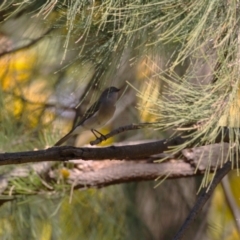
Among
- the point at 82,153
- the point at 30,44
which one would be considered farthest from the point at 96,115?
the point at 82,153

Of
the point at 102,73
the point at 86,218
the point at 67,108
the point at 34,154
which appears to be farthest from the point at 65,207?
the point at 34,154

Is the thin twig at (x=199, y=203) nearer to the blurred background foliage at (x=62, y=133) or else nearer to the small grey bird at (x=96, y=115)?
the blurred background foliage at (x=62, y=133)

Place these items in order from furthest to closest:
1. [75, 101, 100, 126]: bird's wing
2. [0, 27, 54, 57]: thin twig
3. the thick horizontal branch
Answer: [75, 101, 100, 126]: bird's wing → [0, 27, 54, 57]: thin twig → the thick horizontal branch

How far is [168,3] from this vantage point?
44.3 inches

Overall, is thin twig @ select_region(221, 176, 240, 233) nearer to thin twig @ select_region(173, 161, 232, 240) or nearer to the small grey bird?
the small grey bird

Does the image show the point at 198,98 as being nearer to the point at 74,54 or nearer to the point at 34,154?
the point at 34,154

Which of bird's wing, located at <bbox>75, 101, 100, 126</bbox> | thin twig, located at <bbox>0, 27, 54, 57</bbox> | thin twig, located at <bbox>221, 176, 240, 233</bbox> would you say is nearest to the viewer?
thin twig, located at <bbox>0, 27, 54, 57</bbox>

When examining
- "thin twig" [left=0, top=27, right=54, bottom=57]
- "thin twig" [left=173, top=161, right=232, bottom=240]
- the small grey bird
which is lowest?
"thin twig" [left=173, top=161, right=232, bottom=240]

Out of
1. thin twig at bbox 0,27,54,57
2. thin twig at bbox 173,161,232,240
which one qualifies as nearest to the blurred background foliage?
thin twig at bbox 0,27,54,57

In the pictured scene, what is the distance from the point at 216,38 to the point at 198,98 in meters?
0.10

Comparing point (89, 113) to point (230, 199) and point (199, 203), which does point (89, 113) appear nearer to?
point (199, 203)

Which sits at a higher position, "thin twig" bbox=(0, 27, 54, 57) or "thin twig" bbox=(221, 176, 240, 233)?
"thin twig" bbox=(0, 27, 54, 57)

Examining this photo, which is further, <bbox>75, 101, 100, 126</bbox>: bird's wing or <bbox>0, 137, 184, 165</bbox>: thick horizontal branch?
<bbox>75, 101, 100, 126</bbox>: bird's wing

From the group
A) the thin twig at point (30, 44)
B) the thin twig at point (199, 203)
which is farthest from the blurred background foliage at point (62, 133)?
the thin twig at point (199, 203)
